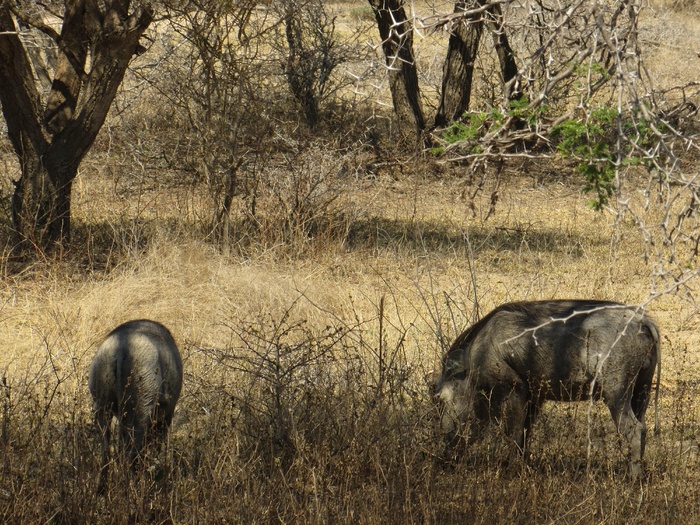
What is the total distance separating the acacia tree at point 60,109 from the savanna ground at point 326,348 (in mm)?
472

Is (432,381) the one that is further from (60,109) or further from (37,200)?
(60,109)

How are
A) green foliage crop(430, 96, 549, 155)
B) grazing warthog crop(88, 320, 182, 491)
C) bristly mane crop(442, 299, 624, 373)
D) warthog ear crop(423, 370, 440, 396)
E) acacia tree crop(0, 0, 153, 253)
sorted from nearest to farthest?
green foliage crop(430, 96, 549, 155) < grazing warthog crop(88, 320, 182, 491) < bristly mane crop(442, 299, 624, 373) < warthog ear crop(423, 370, 440, 396) < acacia tree crop(0, 0, 153, 253)

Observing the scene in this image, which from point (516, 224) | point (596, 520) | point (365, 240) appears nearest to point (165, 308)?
point (365, 240)

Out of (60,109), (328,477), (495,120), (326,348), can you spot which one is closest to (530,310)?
(326,348)

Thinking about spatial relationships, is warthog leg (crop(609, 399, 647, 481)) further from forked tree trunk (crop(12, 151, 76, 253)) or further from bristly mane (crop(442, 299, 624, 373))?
Answer: forked tree trunk (crop(12, 151, 76, 253))

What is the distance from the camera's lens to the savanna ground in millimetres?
3684

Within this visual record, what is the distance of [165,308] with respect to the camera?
6.81 meters

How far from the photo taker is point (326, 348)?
5.00 m

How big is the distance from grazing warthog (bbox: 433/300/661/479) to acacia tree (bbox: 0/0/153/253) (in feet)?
14.4

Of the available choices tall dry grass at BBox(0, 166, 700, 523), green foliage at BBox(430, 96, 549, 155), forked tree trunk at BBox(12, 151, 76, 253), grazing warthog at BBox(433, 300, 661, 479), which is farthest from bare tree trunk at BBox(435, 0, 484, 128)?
green foliage at BBox(430, 96, 549, 155)

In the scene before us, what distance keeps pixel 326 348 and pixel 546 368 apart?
47.4 inches

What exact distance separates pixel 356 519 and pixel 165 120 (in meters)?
10.5

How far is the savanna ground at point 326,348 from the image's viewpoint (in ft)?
12.1

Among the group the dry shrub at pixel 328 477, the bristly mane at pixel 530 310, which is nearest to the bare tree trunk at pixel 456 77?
the bristly mane at pixel 530 310
